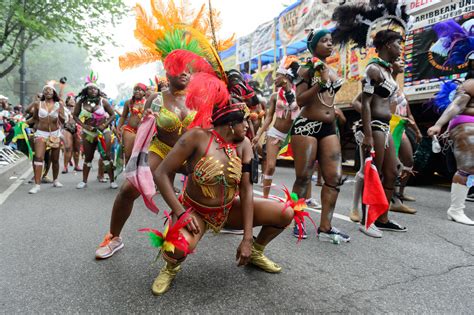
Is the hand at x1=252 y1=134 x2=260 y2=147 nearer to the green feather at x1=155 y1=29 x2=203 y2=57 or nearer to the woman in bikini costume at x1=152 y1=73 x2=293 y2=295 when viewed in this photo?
the green feather at x1=155 y1=29 x2=203 y2=57

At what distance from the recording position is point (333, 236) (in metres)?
3.41

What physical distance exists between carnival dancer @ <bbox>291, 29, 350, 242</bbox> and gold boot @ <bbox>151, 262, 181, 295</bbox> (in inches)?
65.3

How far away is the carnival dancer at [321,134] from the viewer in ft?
11.1

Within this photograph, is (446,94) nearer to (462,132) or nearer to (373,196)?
(462,132)

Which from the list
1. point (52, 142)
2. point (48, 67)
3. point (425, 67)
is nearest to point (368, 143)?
point (425, 67)

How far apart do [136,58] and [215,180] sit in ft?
6.32

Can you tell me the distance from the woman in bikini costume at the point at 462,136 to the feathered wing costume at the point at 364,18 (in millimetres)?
1092

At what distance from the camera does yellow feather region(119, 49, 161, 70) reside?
11.6 feet

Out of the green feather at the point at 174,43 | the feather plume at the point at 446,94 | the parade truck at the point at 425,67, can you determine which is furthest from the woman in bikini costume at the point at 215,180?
the parade truck at the point at 425,67

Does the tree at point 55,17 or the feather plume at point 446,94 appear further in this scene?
the tree at point 55,17

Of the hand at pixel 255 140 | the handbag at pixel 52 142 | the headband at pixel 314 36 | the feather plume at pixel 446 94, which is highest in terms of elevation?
the headband at pixel 314 36

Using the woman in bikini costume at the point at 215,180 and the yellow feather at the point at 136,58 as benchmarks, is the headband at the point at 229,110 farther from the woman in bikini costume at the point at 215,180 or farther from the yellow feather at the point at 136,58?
the yellow feather at the point at 136,58

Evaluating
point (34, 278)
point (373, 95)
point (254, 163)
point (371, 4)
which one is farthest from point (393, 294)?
point (371, 4)

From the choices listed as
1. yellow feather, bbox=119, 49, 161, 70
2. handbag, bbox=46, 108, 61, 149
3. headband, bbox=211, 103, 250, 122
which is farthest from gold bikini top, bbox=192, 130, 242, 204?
handbag, bbox=46, 108, 61, 149
